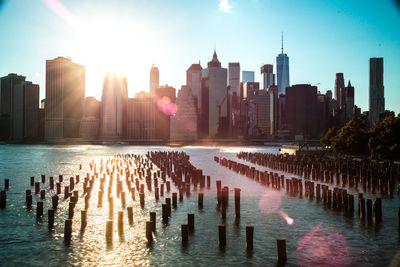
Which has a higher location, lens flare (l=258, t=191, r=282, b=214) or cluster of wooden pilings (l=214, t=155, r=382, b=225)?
cluster of wooden pilings (l=214, t=155, r=382, b=225)

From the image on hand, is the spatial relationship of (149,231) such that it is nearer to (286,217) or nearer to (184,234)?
(184,234)

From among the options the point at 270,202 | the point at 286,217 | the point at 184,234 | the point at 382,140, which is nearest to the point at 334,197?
the point at 286,217

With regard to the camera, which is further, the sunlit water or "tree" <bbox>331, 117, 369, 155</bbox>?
"tree" <bbox>331, 117, 369, 155</bbox>

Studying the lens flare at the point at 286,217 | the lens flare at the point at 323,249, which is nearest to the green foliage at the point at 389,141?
the lens flare at the point at 286,217

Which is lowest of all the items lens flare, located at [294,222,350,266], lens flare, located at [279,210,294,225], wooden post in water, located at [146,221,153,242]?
lens flare, located at [294,222,350,266]

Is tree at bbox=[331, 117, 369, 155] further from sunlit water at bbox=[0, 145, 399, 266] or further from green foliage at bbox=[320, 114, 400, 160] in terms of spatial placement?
sunlit water at bbox=[0, 145, 399, 266]

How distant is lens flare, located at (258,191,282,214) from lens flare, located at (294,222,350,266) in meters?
6.95

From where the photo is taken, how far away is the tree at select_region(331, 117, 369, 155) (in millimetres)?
76750

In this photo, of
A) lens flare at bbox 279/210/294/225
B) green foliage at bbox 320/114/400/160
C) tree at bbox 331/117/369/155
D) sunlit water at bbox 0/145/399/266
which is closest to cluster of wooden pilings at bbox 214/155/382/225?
sunlit water at bbox 0/145/399/266

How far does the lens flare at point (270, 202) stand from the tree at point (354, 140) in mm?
41734

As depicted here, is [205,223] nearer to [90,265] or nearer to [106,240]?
[106,240]

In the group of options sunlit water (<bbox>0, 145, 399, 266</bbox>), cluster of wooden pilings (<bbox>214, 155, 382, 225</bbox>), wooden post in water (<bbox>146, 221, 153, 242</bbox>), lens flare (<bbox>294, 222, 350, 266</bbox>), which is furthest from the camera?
cluster of wooden pilings (<bbox>214, 155, 382, 225</bbox>)

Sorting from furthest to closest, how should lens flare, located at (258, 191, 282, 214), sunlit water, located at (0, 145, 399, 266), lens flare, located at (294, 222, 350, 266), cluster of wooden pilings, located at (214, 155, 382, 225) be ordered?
lens flare, located at (258, 191, 282, 214) < cluster of wooden pilings, located at (214, 155, 382, 225) < sunlit water, located at (0, 145, 399, 266) < lens flare, located at (294, 222, 350, 266)

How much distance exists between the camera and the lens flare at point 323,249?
67.0 feet
